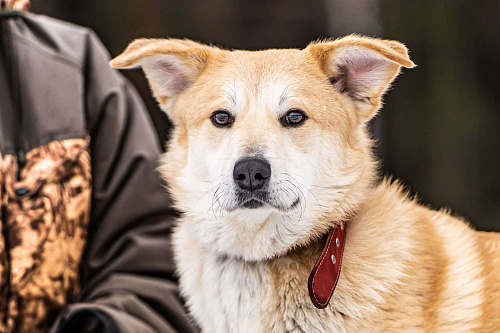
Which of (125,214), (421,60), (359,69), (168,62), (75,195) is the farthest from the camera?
(421,60)

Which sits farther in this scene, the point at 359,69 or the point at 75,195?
the point at 75,195

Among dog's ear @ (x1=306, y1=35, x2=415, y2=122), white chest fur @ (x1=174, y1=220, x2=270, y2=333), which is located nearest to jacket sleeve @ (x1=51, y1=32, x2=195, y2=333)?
white chest fur @ (x1=174, y1=220, x2=270, y2=333)

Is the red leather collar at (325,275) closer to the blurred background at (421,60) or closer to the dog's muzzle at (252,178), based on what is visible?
the dog's muzzle at (252,178)

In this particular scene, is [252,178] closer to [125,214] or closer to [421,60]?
[125,214]

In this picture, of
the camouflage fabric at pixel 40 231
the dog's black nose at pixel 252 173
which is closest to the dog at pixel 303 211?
the dog's black nose at pixel 252 173

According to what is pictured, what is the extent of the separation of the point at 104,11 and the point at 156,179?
2.62 m

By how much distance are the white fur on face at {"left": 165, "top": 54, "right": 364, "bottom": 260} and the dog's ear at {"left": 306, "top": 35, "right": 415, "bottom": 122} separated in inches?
4.2

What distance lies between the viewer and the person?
2.00 m

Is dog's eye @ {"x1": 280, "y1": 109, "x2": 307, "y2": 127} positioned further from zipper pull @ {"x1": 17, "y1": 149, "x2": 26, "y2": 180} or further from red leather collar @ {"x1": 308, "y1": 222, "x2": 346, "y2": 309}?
zipper pull @ {"x1": 17, "y1": 149, "x2": 26, "y2": 180}

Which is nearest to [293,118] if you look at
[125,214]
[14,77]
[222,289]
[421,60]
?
[222,289]

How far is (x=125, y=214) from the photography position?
7.33 ft

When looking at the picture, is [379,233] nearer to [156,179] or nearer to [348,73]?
[348,73]

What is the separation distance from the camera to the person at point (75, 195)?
200 cm

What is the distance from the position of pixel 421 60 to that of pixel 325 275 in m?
2.96
